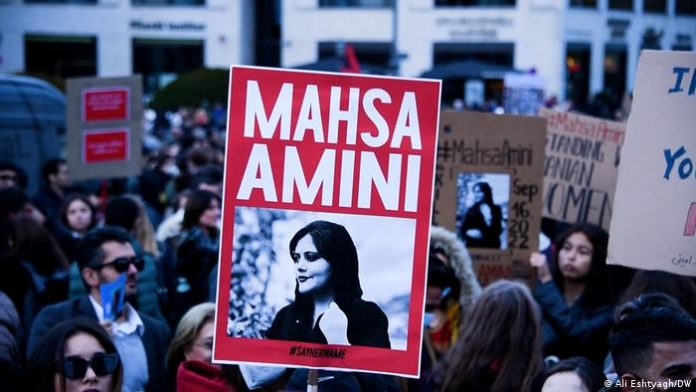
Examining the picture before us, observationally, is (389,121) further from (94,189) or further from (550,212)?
→ (94,189)

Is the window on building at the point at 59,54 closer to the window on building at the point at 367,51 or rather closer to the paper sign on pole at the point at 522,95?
the window on building at the point at 367,51

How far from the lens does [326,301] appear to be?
3.62 meters

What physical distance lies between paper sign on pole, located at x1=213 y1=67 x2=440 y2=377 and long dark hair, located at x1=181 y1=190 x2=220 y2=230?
12.2 feet

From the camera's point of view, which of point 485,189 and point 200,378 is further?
point 485,189

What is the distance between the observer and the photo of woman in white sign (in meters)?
3.61

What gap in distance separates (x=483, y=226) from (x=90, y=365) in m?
→ 2.93

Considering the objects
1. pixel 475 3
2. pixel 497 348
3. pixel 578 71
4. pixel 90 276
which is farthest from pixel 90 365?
pixel 578 71

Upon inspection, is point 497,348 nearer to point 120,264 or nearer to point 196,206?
point 120,264

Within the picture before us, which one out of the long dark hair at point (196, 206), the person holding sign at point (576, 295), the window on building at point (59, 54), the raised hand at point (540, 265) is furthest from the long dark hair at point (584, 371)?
the window on building at point (59, 54)

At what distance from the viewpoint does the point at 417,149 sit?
3.66m

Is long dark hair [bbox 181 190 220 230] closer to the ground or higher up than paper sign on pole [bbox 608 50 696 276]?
closer to the ground

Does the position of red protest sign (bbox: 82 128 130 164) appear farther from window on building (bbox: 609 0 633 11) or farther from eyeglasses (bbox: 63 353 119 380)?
window on building (bbox: 609 0 633 11)

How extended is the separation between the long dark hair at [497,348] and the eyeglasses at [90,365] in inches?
49.7

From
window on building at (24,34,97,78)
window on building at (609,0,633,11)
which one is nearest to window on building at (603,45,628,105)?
window on building at (609,0,633,11)
